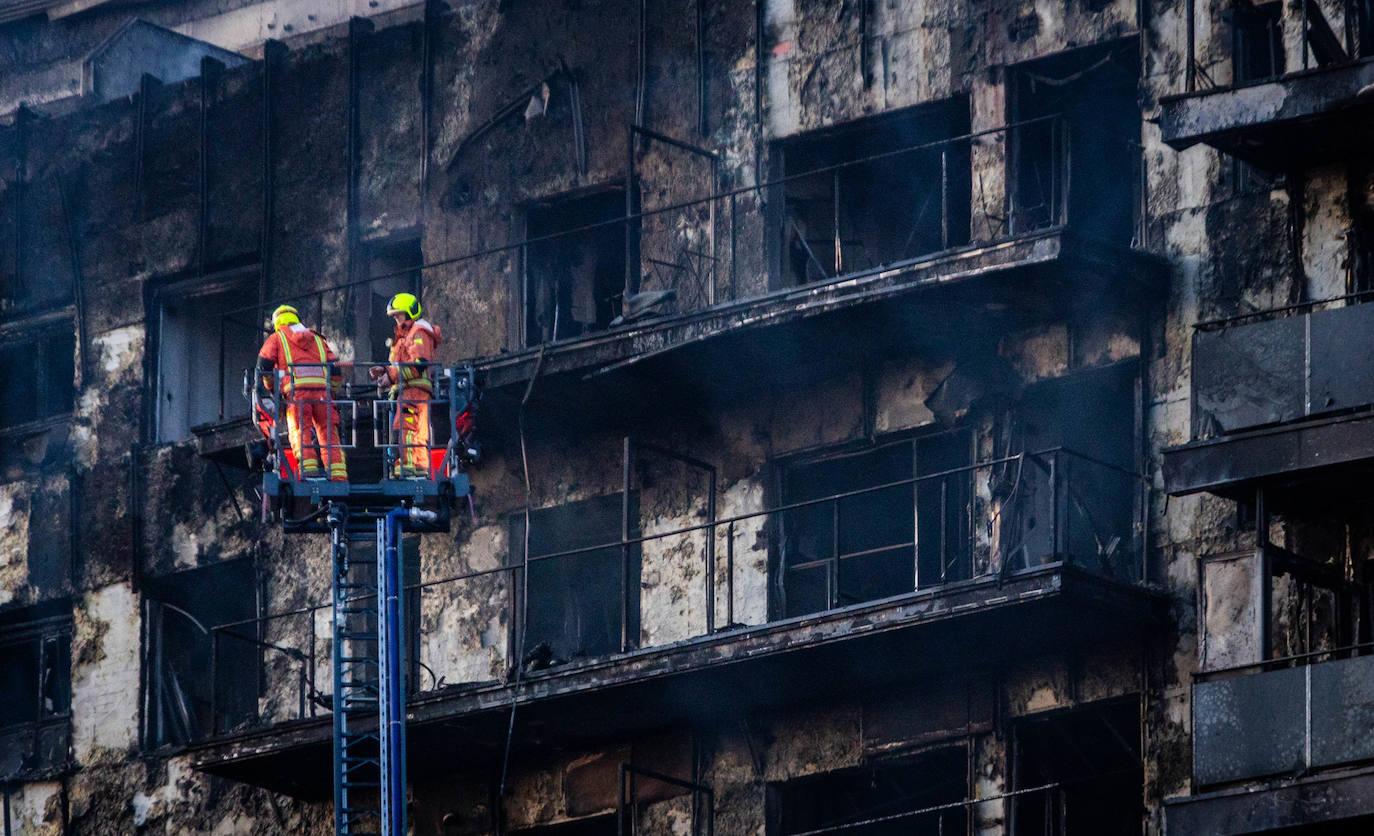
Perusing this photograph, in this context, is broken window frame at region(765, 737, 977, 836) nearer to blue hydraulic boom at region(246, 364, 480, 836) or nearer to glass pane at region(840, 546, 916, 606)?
glass pane at region(840, 546, 916, 606)

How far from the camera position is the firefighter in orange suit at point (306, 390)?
2988 centimetres

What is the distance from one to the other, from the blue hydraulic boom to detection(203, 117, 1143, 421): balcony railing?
2.29m

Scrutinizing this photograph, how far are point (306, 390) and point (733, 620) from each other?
13.6ft

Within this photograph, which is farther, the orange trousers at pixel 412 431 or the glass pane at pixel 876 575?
the glass pane at pixel 876 575

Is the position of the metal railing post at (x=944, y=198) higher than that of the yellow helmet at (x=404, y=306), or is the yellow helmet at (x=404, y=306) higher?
the metal railing post at (x=944, y=198)

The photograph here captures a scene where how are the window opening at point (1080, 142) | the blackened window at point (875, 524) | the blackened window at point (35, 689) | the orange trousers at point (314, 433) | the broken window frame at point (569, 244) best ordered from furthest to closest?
the blackened window at point (35, 689)
the broken window frame at point (569, 244)
the blackened window at point (875, 524)
the window opening at point (1080, 142)
the orange trousers at point (314, 433)

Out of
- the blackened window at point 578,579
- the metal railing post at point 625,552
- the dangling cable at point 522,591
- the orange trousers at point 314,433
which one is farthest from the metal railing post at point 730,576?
the orange trousers at point 314,433

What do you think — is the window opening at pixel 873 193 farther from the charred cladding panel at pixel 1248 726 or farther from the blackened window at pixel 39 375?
the blackened window at pixel 39 375

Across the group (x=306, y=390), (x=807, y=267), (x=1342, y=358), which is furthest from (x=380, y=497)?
(x=1342, y=358)

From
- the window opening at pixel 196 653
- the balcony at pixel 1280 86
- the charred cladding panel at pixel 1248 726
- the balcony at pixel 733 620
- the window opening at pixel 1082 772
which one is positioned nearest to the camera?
the charred cladding panel at pixel 1248 726

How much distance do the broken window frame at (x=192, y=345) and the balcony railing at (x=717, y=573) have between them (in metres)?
2.30

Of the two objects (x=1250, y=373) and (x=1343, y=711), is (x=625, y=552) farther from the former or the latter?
(x=1343, y=711)

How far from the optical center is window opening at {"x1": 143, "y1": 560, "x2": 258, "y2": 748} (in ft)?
115

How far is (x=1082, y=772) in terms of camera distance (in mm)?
29578
